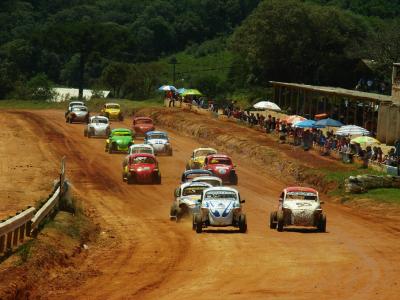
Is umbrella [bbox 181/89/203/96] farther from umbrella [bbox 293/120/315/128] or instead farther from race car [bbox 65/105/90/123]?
umbrella [bbox 293/120/315/128]

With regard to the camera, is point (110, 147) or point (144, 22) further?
point (144, 22)

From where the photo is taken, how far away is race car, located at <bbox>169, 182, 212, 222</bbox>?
33531mm

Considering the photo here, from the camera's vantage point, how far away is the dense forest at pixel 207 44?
91.2 meters

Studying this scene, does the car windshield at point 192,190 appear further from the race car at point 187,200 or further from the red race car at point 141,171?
the red race car at point 141,171

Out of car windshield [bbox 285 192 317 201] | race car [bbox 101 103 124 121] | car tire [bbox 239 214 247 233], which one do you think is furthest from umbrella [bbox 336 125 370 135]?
race car [bbox 101 103 124 121]

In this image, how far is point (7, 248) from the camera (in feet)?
74.3

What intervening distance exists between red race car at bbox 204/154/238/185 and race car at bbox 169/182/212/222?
11102mm

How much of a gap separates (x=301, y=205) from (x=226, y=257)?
687 centimetres

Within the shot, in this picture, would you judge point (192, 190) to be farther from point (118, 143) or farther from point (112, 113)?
point (112, 113)

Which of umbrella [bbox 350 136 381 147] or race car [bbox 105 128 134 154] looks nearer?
umbrella [bbox 350 136 381 147]

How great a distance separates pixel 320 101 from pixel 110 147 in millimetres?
23925

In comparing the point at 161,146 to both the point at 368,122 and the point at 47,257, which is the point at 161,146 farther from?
the point at 47,257

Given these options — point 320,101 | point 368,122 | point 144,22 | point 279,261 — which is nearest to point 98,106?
point 320,101

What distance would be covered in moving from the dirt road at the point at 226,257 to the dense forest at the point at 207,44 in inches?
1964
